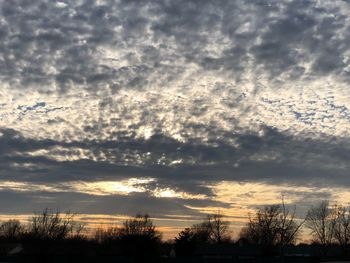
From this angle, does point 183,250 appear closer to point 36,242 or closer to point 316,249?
point 36,242

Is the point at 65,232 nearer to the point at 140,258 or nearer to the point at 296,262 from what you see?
the point at 140,258

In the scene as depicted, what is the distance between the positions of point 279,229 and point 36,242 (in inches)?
2401

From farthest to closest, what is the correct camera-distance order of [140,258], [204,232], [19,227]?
[19,227]
[204,232]
[140,258]

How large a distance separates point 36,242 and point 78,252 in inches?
541

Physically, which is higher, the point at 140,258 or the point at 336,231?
the point at 336,231

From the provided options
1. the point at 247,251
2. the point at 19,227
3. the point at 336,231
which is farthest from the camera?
the point at 19,227

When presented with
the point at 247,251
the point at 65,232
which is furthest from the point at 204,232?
the point at 65,232

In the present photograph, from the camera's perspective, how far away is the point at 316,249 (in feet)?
422

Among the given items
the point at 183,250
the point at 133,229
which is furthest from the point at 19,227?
the point at 183,250

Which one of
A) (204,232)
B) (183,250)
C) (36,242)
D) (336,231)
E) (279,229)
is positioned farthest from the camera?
(204,232)

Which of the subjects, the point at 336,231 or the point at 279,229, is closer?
the point at 279,229

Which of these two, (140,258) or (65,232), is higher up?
(65,232)

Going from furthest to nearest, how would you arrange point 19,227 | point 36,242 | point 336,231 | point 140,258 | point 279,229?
1. point 19,227
2. point 336,231
3. point 279,229
4. point 36,242
5. point 140,258

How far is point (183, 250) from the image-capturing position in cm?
10188
